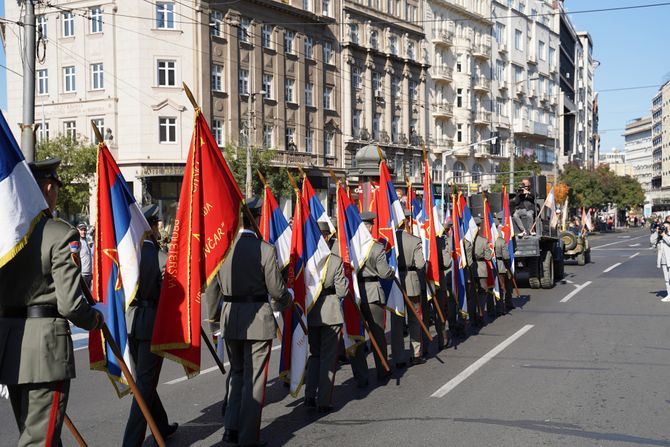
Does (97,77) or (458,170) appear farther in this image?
(458,170)

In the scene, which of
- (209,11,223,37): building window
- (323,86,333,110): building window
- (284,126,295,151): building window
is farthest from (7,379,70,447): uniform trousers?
(323,86,333,110): building window

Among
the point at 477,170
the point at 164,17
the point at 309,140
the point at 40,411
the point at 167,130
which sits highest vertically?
the point at 164,17

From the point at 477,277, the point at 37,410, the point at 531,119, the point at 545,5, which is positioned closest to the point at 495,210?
the point at 477,277

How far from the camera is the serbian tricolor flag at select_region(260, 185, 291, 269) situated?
7.98 metres

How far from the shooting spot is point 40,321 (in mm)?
4566

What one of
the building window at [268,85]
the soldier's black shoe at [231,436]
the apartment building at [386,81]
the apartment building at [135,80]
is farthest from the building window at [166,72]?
the soldier's black shoe at [231,436]

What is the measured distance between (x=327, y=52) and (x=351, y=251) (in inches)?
1665

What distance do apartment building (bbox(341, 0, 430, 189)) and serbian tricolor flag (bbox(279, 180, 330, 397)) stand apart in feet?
134

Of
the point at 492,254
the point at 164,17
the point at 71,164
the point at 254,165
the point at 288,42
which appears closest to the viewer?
the point at 492,254

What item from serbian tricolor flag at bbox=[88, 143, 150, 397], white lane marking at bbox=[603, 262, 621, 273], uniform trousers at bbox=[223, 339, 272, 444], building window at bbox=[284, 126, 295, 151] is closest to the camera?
serbian tricolor flag at bbox=[88, 143, 150, 397]

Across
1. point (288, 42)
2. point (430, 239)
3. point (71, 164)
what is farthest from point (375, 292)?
point (288, 42)

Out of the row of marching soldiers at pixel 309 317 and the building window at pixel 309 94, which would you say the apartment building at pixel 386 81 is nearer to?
the building window at pixel 309 94

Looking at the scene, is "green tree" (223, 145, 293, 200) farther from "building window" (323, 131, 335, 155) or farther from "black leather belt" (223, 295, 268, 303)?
"black leather belt" (223, 295, 268, 303)

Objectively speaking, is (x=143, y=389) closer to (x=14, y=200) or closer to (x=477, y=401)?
(x=14, y=200)
